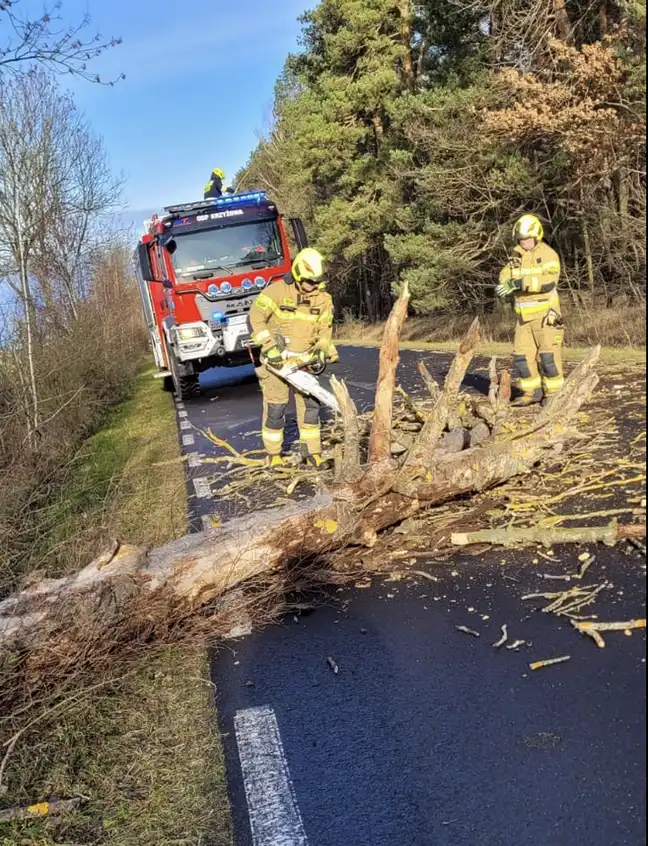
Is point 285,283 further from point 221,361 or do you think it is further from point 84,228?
point 84,228

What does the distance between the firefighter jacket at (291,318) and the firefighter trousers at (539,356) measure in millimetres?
Answer: 2061

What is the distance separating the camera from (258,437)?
8633 millimetres

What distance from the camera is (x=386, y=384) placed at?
5070 mm

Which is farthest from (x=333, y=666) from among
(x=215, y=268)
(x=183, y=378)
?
(x=183, y=378)

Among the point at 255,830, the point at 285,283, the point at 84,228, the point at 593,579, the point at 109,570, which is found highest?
the point at 84,228

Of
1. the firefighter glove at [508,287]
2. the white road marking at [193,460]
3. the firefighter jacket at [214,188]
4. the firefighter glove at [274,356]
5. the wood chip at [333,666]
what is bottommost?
the wood chip at [333,666]

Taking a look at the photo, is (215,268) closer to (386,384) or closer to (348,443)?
(386,384)

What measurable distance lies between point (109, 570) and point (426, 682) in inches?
64.6

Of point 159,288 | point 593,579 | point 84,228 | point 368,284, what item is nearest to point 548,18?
point 159,288

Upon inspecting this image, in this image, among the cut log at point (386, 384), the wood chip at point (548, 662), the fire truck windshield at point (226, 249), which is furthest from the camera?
the fire truck windshield at point (226, 249)

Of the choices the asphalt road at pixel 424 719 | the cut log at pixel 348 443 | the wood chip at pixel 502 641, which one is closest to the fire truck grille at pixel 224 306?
the cut log at pixel 348 443

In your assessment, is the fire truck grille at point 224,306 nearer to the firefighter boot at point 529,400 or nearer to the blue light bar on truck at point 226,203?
the blue light bar on truck at point 226,203

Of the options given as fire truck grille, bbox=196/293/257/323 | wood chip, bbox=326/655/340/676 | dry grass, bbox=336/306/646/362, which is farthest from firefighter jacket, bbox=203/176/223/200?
wood chip, bbox=326/655/340/676

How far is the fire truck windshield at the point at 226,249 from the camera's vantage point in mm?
11594
